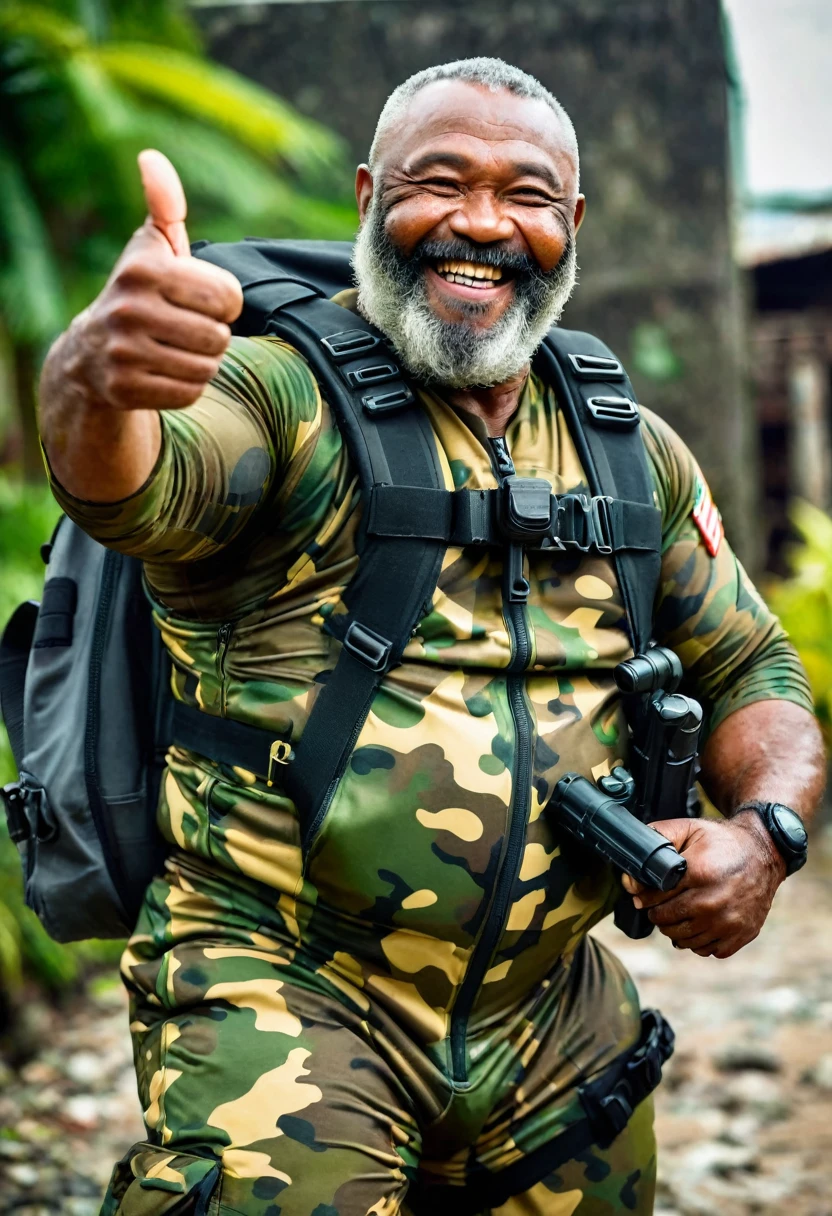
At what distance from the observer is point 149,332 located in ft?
5.00

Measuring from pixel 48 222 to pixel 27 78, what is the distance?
2.89 feet

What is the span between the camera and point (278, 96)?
823 cm

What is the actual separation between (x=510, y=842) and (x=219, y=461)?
29.2 inches

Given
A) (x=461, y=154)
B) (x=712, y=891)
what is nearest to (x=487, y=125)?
(x=461, y=154)

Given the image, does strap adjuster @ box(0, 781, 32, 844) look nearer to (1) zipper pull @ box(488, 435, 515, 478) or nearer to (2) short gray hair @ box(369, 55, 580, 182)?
(1) zipper pull @ box(488, 435, 515, 478)

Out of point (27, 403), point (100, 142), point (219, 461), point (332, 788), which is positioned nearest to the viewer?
point (219, 461)

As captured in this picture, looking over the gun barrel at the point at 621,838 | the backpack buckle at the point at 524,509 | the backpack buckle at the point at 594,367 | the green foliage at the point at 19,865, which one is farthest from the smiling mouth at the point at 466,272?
the green foliage at the point at 19,865

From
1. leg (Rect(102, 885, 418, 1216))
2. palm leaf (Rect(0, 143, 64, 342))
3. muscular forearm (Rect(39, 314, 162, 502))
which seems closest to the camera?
muscular forearm (Rect(39, 314, 162, 502))

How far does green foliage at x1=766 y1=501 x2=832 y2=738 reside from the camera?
7293mm

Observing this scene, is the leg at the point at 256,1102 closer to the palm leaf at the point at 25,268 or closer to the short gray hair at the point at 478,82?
the short gray hair at the point at 478,82

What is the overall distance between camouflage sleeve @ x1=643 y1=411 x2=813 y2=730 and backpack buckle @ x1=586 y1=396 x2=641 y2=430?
139mm

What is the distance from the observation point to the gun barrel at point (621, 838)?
1983 millimetres

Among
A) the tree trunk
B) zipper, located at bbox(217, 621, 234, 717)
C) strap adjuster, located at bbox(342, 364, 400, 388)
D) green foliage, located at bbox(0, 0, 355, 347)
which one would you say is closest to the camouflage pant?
zipper, located at bbox(217, 621, 234, 717)

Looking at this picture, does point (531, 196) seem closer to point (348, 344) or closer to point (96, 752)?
point (348, 344)
